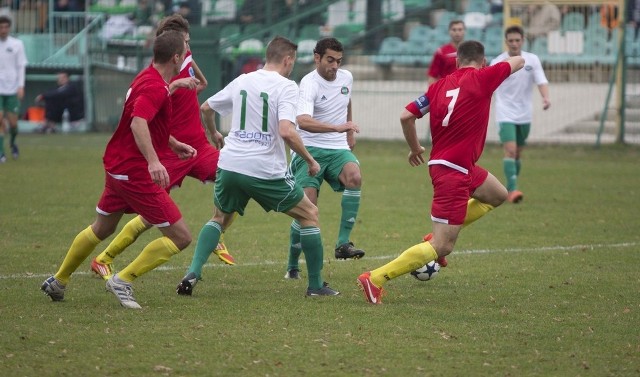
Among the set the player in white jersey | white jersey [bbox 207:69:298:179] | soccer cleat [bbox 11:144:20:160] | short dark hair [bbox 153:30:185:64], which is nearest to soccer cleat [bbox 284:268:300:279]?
white jersey [bbox 207:69:298:179]

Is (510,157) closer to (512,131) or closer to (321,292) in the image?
(512,131)

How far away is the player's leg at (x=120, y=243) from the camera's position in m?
8.68

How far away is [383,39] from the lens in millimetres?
26359

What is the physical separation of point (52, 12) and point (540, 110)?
12.4 meters

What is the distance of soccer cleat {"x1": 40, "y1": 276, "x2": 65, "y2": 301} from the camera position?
7996 millimetres

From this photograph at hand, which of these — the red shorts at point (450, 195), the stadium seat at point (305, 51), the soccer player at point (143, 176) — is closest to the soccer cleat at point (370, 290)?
the red shorts at point (450, 195)

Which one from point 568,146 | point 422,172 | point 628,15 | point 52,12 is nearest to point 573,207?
point 422,172

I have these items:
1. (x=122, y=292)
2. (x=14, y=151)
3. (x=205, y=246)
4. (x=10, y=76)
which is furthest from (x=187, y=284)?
(x=14, y=151)

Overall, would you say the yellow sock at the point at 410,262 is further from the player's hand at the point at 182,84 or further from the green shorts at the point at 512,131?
the green shorts at the point at 512,131

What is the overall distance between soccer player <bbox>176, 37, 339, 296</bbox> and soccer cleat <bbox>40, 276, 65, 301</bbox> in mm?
881

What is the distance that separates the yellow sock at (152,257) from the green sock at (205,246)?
0.44 metres

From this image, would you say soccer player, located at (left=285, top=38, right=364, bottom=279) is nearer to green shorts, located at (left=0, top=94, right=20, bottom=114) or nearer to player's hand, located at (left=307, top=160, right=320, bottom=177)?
player's hand, located at (left=307, top=160, right=320, bottom=177)

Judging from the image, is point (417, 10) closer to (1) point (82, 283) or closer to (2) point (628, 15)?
(2) point (628, 15)

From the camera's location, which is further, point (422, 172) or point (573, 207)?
point (422, 172)
